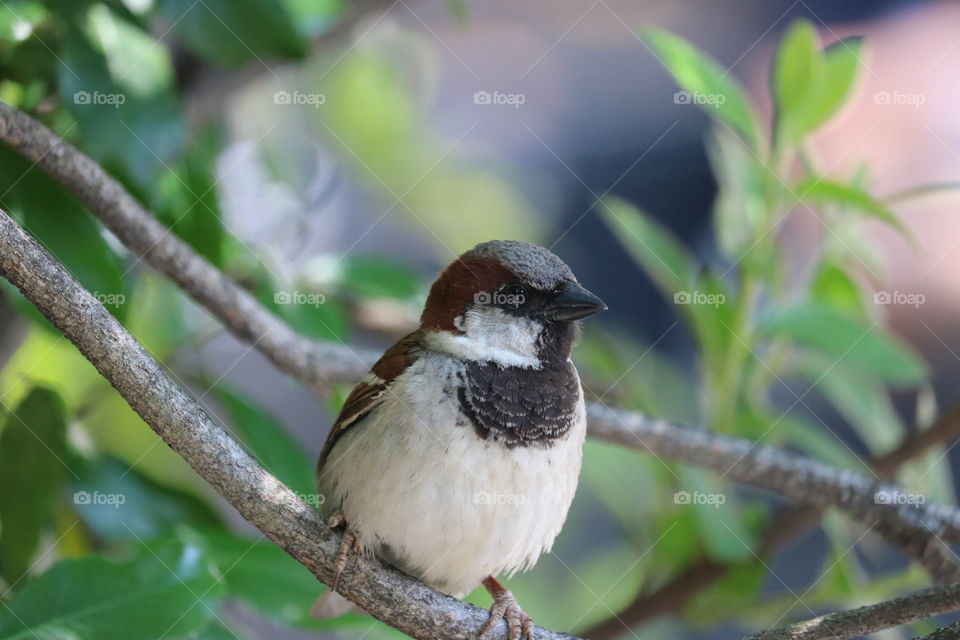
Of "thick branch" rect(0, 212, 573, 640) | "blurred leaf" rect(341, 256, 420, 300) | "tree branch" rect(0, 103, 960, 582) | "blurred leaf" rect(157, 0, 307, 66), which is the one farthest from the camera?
"blurred leaf" rect(341, 256, 420, 300)

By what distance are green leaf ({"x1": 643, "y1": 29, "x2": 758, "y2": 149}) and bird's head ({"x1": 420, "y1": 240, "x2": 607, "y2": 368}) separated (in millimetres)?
489

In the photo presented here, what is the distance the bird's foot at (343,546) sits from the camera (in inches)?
58.4

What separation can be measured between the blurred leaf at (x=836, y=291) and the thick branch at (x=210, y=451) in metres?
1.27

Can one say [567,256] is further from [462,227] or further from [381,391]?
[381,391]

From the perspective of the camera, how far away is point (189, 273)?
1.89 metres

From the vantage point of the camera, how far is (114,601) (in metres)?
1.58

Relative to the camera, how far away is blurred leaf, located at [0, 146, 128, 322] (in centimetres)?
182

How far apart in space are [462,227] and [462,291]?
1.65 metres

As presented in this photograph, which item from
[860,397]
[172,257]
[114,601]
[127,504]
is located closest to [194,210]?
[172,257]

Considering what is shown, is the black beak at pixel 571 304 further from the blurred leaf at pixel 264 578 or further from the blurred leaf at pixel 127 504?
the blurred leaf at pixel 127 504

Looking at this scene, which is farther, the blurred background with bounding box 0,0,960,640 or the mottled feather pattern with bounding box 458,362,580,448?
the blurred background with bounding box 0,0,960,640

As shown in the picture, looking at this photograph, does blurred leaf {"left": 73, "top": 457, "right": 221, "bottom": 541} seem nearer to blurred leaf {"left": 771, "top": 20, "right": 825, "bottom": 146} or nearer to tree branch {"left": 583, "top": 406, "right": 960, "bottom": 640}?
tree branch {"left": 583, "top": 406, "right": 960, "bottom": 640}

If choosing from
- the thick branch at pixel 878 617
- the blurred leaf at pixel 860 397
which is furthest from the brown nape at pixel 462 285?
the blurred leaf at pixel 860 397

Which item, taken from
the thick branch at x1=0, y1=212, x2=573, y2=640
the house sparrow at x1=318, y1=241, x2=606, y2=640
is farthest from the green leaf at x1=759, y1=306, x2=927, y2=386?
the thick branch at x1=0, y1=212, x2=573, y2=640
